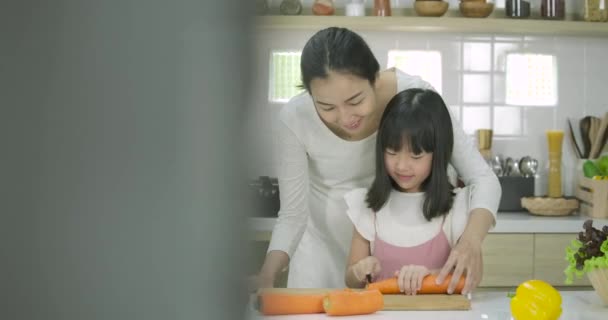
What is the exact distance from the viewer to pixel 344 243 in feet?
6.26

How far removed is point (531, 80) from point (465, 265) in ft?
6.26

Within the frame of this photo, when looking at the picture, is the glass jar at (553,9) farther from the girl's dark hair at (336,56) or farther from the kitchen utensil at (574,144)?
the girl's dark hair at (336,56)

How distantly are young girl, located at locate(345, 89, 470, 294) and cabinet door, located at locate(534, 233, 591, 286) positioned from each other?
1.04 metres

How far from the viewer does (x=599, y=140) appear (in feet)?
10.3

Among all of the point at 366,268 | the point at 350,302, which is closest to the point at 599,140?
the point at 366,268

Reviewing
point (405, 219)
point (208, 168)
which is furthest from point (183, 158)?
point (405, 219)

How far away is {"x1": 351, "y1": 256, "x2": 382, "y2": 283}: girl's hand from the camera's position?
5.46ft

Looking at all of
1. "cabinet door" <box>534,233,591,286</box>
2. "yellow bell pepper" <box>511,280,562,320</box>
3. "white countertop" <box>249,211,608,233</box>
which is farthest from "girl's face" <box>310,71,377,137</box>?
"cabinet door" <box>534,233,591,286</box>

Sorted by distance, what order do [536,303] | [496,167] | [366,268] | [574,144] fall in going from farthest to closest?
[574,144] < [496,167] < [366,268] < [536,303]

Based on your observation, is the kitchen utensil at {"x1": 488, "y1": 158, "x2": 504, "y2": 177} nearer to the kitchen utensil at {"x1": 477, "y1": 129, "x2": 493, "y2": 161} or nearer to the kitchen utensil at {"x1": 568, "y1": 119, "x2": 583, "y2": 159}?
the kitchen utensil at {"x1": 477, "y1": 129, "x2": 493, "y2": 161}

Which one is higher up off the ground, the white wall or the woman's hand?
the white wall

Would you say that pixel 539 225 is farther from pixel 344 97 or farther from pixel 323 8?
pixel 344 97

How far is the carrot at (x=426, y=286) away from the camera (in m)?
1.52

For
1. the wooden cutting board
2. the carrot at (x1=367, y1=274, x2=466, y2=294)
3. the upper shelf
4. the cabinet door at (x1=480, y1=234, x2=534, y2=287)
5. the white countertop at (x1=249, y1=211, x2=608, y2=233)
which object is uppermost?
the upper shelf
